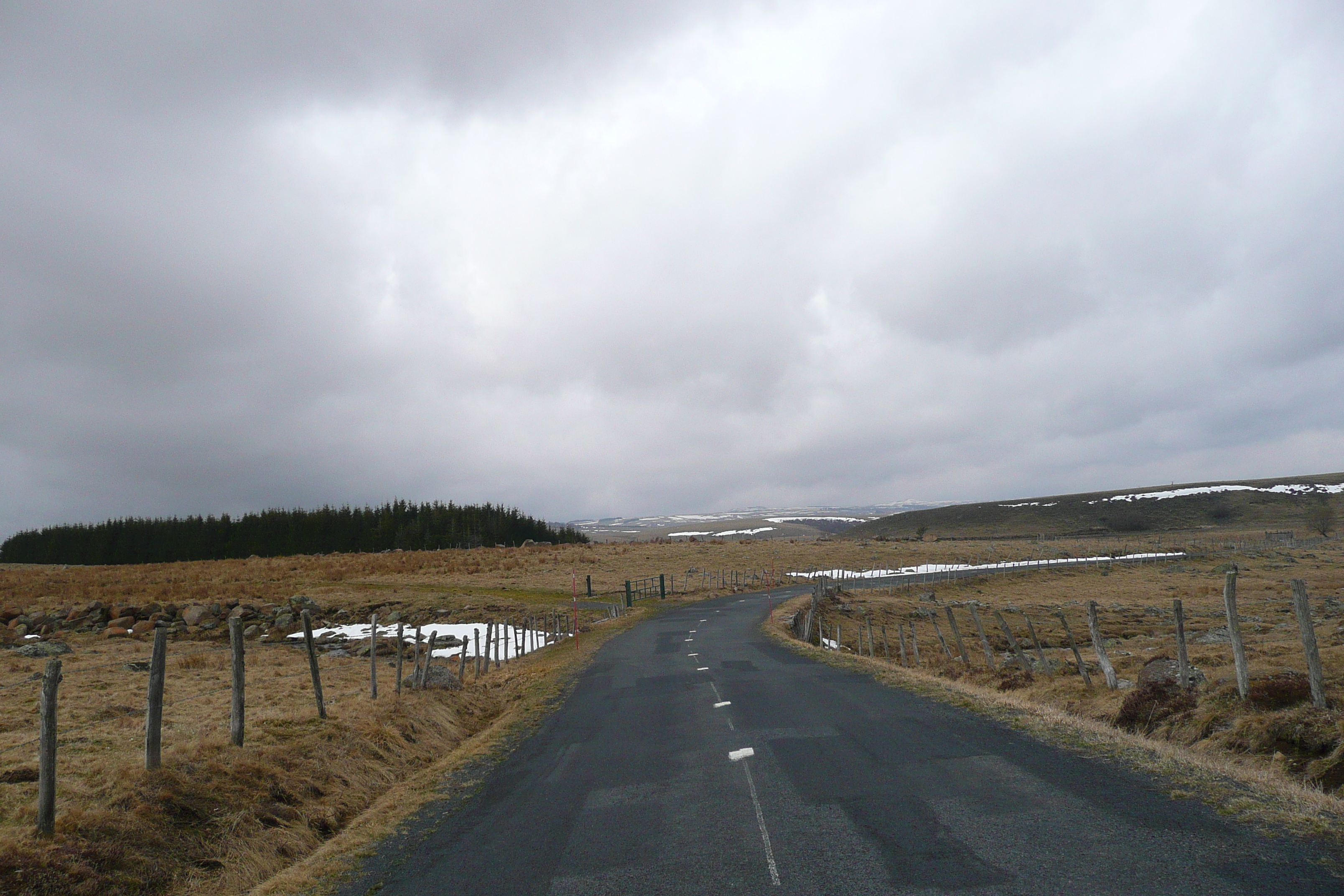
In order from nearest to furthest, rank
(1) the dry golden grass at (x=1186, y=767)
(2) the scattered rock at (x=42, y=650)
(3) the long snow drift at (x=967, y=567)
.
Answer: (1) the dry golden grass at (x=1186, y=767)
(2) the scattered rock at (x=42, y=650)
(3) the long snow drift at (x=967, y=567)

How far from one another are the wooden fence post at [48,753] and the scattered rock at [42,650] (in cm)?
2735

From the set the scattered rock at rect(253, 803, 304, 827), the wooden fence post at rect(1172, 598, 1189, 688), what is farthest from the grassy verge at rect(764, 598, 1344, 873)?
the scattered rock at rect(253, 803, 304, 827)

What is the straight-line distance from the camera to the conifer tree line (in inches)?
5620

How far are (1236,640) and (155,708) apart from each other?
17.4 metres

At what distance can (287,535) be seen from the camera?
14375 centimetres

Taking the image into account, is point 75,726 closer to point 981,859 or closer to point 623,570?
point 981,859

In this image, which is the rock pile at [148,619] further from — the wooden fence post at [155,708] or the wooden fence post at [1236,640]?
the wooden fence post at [1236,640]

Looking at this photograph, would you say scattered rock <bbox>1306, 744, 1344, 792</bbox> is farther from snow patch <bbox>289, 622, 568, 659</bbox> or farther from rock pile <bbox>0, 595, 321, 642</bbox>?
rock pile <bbox>0, 595, 321, 642</bbox>

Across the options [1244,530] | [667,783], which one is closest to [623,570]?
[667,783]

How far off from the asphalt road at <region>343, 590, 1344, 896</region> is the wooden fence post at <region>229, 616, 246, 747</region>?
4.57 m

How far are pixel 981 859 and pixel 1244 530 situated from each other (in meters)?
163

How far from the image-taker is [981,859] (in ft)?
24.7

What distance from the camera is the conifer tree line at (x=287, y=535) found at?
14275cm

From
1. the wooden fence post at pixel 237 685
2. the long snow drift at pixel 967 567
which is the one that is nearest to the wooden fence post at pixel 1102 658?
the wooden fence post at pixel 237 685
